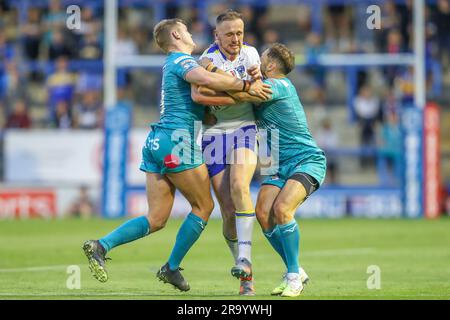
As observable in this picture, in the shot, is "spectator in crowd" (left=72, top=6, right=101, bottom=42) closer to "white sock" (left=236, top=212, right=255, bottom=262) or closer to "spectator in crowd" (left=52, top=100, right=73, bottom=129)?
"spectator in crowd" (left=52, top=100, right=73, bottom=129)

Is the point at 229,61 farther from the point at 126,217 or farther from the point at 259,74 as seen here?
the point at 126,217

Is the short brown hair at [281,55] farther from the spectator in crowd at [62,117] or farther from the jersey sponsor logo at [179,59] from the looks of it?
the spectator in crowd at [62,117]

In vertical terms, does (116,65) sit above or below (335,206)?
above

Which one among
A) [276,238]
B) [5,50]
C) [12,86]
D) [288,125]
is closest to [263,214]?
[276,238]

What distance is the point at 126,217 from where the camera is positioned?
23953 millimetres

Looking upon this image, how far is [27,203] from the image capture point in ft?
83.5

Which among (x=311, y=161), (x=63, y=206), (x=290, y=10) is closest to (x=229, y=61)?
(x=311, y=161)

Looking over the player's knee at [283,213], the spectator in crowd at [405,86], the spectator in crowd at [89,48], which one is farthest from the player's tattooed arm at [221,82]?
the spectator in crowd at [89,48]

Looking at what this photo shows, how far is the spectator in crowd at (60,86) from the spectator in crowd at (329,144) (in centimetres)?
628

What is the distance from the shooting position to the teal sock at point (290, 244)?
10.1 metres

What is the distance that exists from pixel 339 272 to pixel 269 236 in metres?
2.72

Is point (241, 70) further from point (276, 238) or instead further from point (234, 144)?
point (276, 238)

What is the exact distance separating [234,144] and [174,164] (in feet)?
2.04
